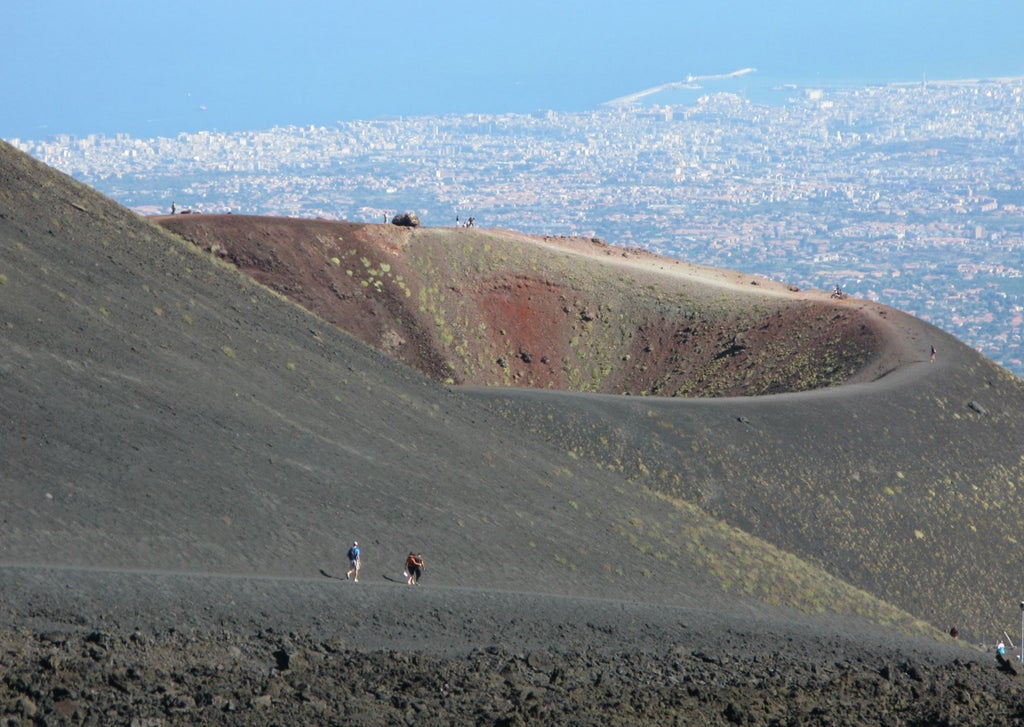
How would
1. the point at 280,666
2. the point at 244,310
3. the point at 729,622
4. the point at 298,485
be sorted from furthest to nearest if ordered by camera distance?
the point at 244,310
the point at 298,485
the point at 729,622
the point at 280,666

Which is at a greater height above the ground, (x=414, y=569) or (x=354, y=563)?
(x=354, y=563)

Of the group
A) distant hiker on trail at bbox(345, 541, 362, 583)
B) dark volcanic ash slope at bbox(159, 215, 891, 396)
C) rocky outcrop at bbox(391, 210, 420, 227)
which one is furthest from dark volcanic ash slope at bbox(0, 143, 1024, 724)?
rocky outcrop at bbox(391, 210, 420, 227)

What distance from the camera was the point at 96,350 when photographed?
3850cm

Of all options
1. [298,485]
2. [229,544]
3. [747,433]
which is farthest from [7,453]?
[747,433]

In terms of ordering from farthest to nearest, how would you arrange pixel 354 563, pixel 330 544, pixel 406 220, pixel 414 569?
pixel 406 220
pixel 330 544
pixel 414 569
pixel 354 563

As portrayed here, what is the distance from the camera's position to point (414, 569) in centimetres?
3294

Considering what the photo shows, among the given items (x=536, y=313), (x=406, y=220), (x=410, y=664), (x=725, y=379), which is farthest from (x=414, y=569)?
(x=406, y=220)

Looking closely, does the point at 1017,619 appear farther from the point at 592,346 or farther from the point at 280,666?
the point at 280,666

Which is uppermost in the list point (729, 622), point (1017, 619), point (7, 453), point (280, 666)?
point (7, 453)

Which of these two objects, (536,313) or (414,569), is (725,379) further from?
(414,569)

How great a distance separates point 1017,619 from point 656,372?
2388 cm

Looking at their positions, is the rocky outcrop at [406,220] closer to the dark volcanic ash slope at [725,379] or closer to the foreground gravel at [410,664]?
the dark volcanic ash slope at [725,379]

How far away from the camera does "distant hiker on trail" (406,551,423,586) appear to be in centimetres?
3288

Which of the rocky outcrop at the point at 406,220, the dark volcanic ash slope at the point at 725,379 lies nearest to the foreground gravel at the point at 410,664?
the dark volcanic ash slope at the point at 725,379
